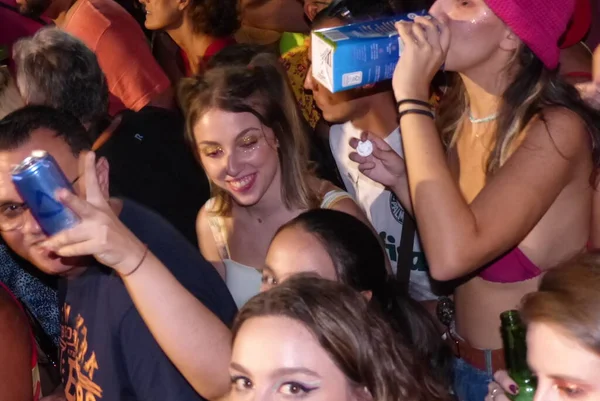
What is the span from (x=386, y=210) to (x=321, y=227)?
717 millimetres

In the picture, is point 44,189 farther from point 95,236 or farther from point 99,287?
point 99,287

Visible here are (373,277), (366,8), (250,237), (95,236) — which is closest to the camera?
(95,236)

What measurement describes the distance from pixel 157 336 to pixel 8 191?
0.58 metres

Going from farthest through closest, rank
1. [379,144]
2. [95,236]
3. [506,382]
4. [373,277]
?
[379,144] → [373,277] → [506,382] → [95,236]

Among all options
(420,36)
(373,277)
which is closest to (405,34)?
(420,36)

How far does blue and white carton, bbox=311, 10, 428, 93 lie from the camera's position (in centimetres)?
186

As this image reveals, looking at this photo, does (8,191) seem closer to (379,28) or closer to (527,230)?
(379,28)

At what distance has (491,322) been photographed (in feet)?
6.73

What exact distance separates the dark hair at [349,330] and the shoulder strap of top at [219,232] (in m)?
0.88

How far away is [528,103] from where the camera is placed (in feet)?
6.38

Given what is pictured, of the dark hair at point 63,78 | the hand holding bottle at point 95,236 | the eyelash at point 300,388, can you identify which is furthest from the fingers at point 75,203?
the dark hair at point 63,78

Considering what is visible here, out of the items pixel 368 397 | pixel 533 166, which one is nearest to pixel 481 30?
pixel 533 166

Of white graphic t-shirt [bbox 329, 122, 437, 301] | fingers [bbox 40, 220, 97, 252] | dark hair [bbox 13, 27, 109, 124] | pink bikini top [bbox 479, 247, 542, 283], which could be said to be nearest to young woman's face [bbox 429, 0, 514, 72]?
pink bikini top [bbox 479, 247, 542, 283]

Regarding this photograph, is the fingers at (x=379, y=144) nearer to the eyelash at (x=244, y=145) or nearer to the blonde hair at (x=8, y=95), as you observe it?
the eyelash at (x=244, y=145)
